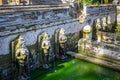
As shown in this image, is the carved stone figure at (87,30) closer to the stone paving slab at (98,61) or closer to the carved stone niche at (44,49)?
the stone paving slab at (98,61)

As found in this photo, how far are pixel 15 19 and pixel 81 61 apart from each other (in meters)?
4.40

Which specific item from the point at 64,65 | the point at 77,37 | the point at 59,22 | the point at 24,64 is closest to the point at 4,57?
the point at 24,64

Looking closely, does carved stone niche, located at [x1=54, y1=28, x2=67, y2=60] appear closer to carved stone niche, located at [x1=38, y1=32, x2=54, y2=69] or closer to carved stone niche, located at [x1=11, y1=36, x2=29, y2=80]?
carved stone niche, located at [x1=38, y1=32, x2=54, y2=69]

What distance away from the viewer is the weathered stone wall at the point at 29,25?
27.7ft

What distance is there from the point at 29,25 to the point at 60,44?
2623 mm

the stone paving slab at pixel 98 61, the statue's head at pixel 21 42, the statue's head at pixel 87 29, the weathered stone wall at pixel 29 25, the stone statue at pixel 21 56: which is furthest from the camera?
the statue's head at pixel 87 29

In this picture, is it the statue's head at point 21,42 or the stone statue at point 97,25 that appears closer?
the statue's head at point 21,42

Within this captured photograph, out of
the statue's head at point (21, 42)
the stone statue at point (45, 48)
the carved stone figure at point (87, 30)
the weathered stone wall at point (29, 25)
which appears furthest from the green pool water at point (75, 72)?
the carved stone figure at point (87, 30)

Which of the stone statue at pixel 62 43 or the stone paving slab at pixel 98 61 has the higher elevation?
the stone statue at pixel 62 43

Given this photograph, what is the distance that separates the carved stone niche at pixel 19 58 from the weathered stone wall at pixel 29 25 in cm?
17

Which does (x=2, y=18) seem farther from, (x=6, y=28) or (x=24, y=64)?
(x=24, y=64)

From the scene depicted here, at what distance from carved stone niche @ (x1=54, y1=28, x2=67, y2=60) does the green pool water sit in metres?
0.60

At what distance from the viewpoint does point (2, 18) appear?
8.27 m

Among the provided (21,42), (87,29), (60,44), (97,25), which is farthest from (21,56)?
(97,25)
